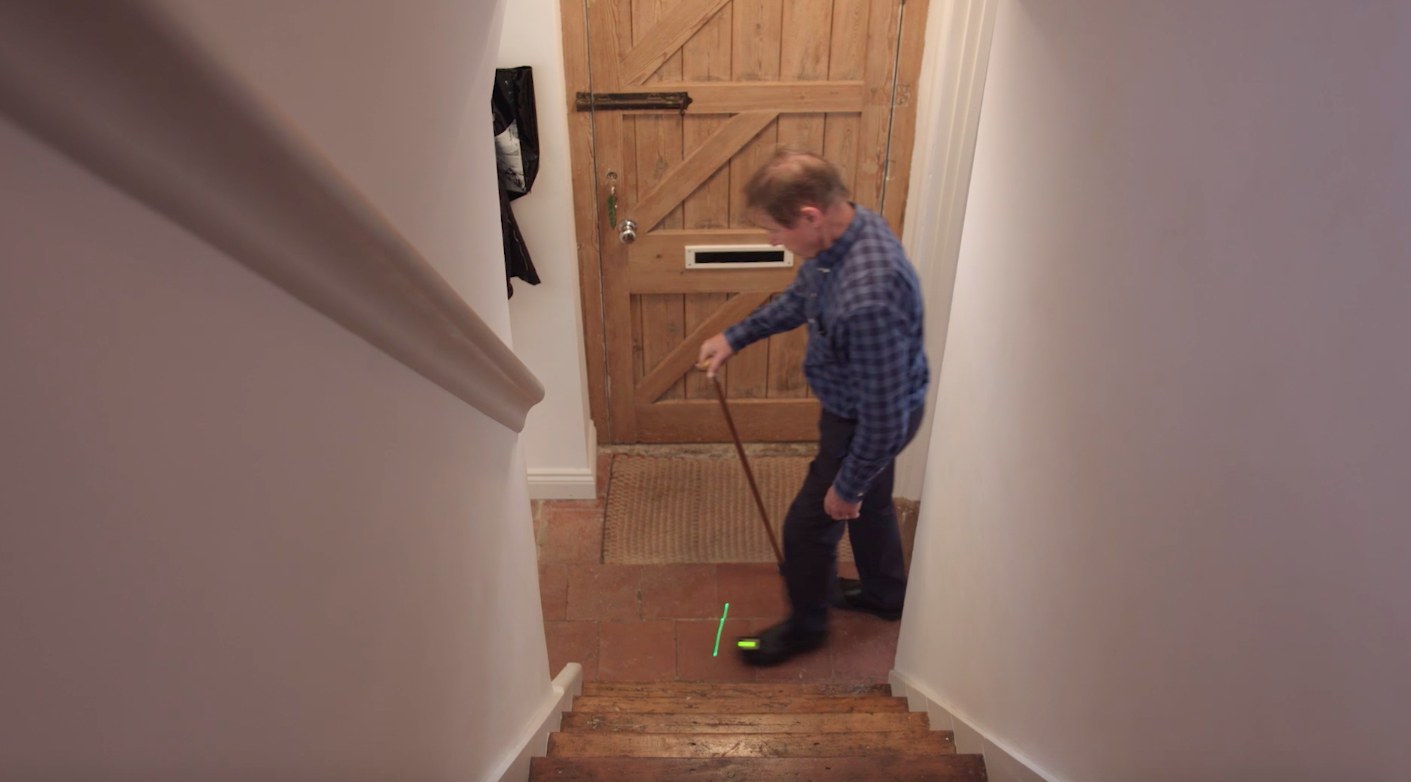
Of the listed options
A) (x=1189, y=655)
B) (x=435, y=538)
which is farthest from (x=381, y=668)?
(x=1189, y=655)

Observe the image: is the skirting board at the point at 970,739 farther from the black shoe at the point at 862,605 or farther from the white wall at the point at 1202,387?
the black shoe at the point at 862,605

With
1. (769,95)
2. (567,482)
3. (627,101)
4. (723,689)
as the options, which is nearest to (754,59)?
(769,95)

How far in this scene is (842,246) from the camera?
2195mm

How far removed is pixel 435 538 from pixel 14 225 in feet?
2.66

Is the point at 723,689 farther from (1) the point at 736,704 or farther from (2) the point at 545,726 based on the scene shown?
(2) the point at 545,726

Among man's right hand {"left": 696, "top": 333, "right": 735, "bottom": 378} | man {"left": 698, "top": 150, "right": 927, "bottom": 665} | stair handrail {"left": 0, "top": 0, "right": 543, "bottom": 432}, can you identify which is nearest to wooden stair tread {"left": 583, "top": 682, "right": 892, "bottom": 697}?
man {"left": 698, "top": 150, "right": 927, "bottom": 665}

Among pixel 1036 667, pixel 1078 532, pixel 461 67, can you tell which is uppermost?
pixel 461 67

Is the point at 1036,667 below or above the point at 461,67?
below

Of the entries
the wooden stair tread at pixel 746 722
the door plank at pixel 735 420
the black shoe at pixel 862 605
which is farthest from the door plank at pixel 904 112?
the wooden stair tread at pixel 746 722

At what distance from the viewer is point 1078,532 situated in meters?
1.36

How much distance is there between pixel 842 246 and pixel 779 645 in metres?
1.32

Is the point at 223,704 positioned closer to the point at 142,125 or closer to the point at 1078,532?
the point at 142,125

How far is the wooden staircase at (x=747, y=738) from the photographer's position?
1.89 m

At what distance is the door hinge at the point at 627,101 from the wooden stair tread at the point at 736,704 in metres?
1.80
